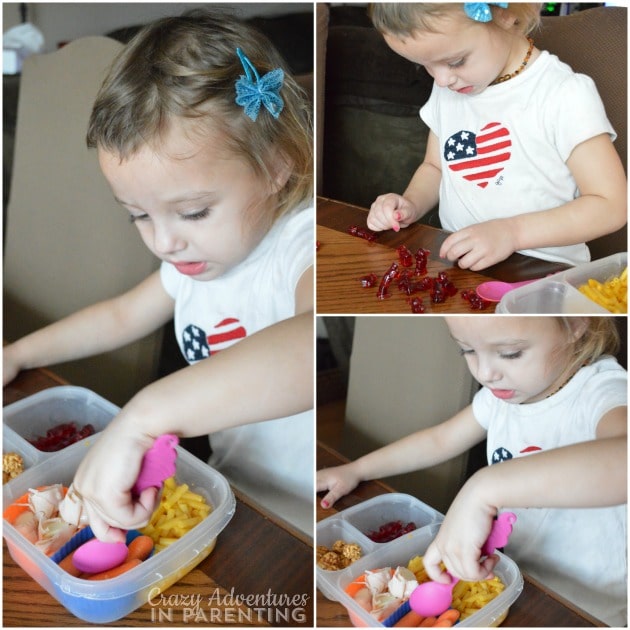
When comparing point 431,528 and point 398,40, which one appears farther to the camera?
point 431,528

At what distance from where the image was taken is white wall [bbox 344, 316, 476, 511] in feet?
2.39

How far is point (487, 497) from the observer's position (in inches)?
28.0

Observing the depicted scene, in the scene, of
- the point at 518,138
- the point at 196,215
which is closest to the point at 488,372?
the point at 518,138

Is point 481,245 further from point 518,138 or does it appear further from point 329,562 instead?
point 329,562

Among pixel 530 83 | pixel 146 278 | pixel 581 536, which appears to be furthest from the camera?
pixel 146 278

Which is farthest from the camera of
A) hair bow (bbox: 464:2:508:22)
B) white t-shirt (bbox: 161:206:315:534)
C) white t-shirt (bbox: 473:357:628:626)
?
white t-shirt (bbox: 161:206:315:534)

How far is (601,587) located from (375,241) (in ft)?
1.33

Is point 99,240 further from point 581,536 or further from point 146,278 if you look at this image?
point 581,536

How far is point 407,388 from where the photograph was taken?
77 centimetres

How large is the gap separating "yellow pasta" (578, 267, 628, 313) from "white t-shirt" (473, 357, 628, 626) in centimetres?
6

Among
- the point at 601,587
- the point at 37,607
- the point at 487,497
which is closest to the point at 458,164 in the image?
the point at 487,497

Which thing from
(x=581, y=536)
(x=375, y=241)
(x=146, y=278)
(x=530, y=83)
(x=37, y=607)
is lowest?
(x=37, y=607)

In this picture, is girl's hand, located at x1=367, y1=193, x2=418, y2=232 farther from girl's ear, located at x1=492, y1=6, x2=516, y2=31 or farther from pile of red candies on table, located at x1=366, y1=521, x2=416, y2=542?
pile of red candies on table, located at x1=366, y1=521, x2=416, y2=542

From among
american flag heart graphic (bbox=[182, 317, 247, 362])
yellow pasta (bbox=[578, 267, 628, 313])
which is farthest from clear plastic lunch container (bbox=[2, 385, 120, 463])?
yellow pasta (bbox=[578, 267, 628, 313])
